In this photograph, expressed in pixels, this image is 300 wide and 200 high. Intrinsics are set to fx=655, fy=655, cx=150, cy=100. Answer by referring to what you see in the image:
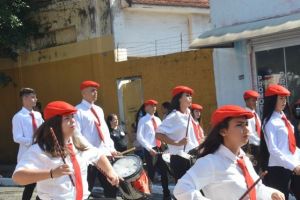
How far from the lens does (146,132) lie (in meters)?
12.2

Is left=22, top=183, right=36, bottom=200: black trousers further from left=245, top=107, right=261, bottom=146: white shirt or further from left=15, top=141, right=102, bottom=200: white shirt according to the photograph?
left=15, top=141, right=102, bottom=200: white shirt

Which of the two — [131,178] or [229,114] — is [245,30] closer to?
[131,178]

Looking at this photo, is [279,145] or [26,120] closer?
[279,145]

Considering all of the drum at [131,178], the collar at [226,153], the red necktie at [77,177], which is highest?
the collar at [226,153]

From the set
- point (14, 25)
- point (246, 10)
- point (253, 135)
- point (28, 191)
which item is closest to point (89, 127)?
point (28, 191)

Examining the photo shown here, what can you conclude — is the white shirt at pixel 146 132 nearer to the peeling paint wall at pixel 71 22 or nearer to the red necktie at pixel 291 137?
the red necktie at pixel 291 137

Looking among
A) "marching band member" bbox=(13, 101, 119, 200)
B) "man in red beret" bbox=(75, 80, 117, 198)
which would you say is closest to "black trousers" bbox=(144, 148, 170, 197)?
"man in red beret" bbox=(75, 80, 117, 198)

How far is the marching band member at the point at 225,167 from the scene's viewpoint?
4.26m

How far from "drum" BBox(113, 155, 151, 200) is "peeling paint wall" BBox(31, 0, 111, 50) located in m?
8.55

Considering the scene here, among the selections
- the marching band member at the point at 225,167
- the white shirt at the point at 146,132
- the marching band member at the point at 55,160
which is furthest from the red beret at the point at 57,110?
the white shirt at the point at 146,132

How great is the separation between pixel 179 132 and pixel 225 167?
461 centimetres

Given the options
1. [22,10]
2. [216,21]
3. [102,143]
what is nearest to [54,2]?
[22,10]

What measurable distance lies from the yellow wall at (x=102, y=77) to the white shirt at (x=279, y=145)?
22.7 feet

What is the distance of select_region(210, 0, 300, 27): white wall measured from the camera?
493 inches
